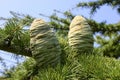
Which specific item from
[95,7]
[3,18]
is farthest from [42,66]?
[95,7]

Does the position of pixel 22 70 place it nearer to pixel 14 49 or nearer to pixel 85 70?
pixel 14 49

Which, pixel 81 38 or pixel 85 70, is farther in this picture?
pixel 81 38

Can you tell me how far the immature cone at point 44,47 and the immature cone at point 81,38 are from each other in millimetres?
48

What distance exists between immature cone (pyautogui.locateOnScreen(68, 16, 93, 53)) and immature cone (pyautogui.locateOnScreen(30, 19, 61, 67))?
1.9 inches

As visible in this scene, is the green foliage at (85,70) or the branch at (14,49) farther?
the branch at (14,49)

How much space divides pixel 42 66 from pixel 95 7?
406 centimetres

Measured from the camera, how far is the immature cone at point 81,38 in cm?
74

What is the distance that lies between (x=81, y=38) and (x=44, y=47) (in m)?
0.10

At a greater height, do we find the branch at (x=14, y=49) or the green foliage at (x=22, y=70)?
the branch at (x=14, y=49)

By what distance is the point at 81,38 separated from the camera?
0.74 metres

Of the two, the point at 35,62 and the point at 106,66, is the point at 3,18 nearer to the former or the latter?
the point at 35,62

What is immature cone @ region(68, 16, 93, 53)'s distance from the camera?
0.74 metres

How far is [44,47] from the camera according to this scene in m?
0.69

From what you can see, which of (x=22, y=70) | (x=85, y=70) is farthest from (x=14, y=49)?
(x=85, y=70)
